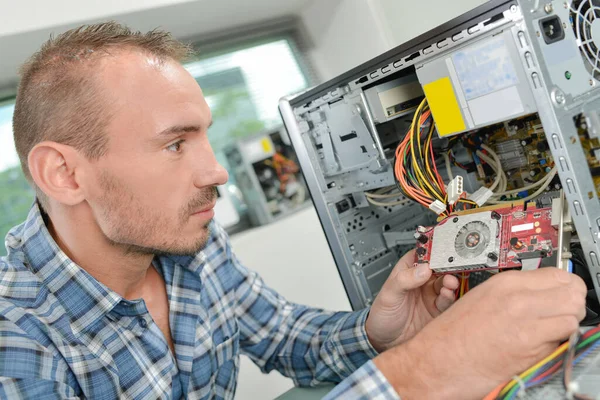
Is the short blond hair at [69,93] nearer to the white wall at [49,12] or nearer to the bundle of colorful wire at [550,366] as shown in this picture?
the bundle of colorful wire at [550,366]

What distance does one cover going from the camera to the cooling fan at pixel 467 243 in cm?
81

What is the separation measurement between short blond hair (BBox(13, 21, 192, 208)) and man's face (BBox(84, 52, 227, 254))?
25 millimetres

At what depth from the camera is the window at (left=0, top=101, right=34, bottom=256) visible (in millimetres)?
2326

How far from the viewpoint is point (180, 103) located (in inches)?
40.0

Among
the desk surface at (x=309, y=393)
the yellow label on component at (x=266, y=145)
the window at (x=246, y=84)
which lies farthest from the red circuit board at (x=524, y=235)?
the window at (x=246, y=84)

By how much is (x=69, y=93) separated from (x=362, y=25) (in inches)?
70.0

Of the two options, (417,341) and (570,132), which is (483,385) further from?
(570,132)

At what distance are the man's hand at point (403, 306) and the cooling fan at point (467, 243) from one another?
85mm

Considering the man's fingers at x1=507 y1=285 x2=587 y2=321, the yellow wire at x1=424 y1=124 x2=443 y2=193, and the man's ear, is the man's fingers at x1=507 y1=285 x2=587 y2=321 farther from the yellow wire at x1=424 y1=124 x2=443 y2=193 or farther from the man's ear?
the man's ear

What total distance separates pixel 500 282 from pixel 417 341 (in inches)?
6.1

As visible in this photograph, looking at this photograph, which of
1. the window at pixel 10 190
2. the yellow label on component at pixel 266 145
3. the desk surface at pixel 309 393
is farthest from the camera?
the yellow label on component at pixel 266 145

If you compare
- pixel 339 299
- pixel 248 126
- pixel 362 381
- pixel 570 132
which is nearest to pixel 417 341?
pixel 362 381

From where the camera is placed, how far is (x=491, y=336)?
27.6 inches

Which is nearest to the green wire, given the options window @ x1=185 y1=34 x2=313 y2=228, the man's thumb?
the man's thumb
